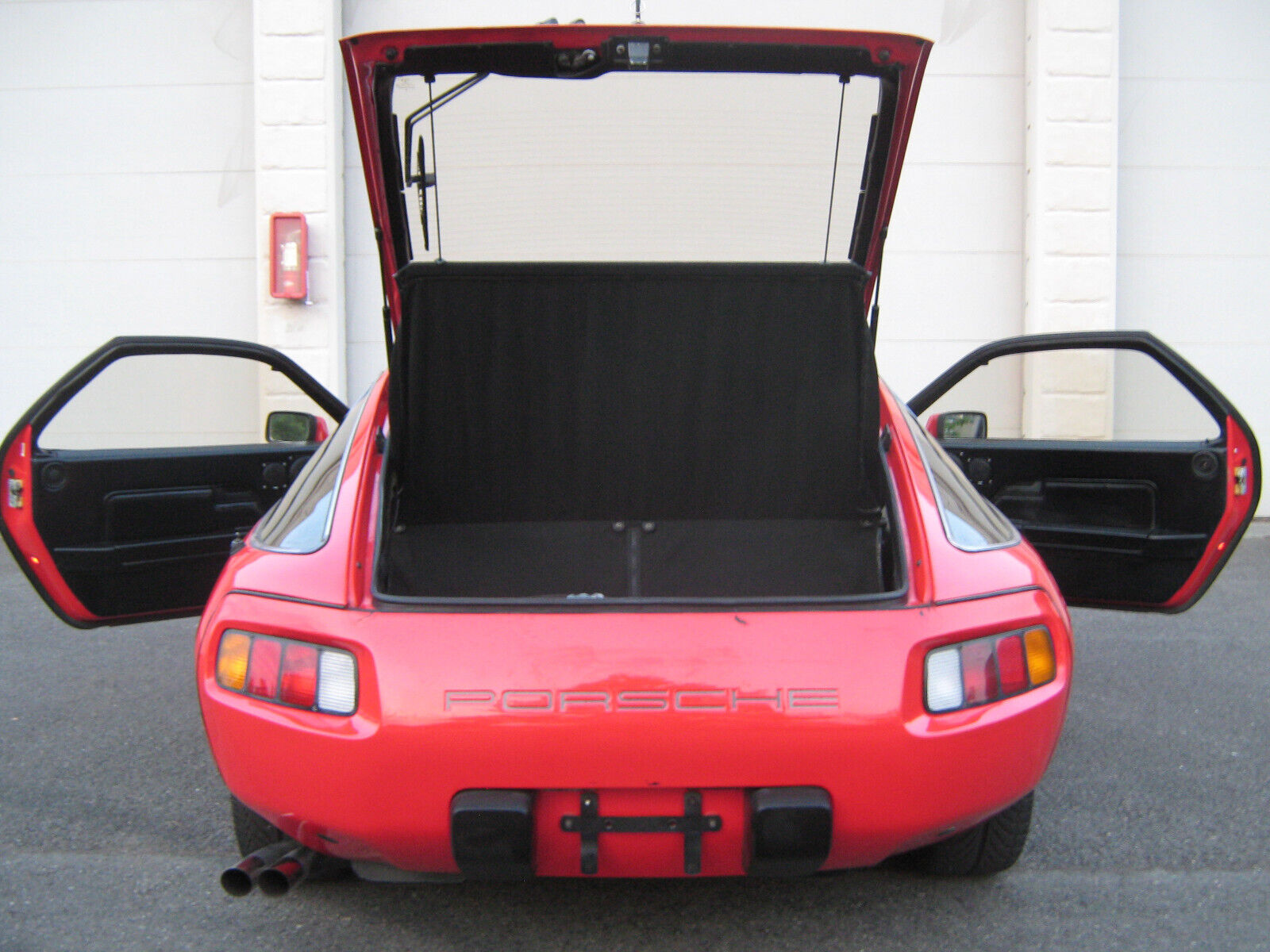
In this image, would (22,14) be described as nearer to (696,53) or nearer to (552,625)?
(696,53)

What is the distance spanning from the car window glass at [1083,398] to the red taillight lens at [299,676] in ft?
22.8

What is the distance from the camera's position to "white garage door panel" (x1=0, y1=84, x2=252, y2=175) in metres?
8.36

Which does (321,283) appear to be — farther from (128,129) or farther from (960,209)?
(960,209)

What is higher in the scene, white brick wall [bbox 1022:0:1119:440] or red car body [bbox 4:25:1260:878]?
white brick wall [bbox 1022:0:1119:440]

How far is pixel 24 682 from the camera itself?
4.12 meters

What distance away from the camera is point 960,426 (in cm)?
337

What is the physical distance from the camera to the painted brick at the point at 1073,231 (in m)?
8.00

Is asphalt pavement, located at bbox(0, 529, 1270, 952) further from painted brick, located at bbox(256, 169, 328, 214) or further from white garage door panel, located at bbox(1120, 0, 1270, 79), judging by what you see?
white garage door panel, located at bbox(1120, 0, 1270, 79)

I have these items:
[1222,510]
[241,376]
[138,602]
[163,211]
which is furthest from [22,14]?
[1222,510]

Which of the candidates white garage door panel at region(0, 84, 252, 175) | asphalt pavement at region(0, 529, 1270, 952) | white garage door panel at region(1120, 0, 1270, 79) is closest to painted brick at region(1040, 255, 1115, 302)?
white garage door panel at region(1120, 0, 1270, 79)

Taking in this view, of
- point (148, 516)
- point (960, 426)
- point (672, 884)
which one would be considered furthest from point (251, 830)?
point (960, 426)

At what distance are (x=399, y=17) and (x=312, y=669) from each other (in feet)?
25.0

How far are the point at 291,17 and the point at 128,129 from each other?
1662mm

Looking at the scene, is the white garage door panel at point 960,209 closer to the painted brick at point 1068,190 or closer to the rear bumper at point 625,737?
the painted brick at point 1068,190
